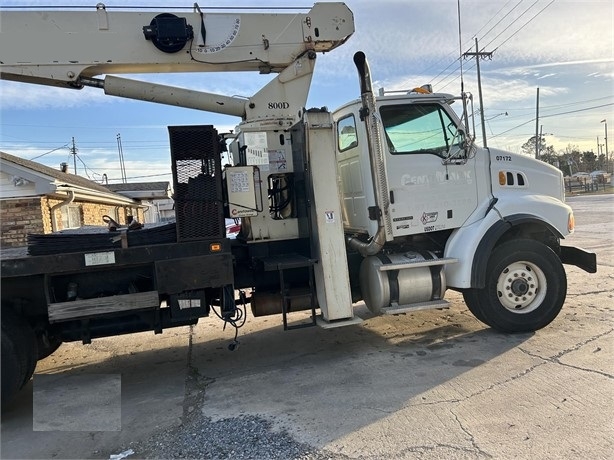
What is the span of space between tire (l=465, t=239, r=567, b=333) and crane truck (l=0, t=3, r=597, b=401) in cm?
2

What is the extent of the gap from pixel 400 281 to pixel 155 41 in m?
3.70

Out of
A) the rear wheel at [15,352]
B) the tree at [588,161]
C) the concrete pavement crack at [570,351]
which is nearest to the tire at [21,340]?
the rear wheel at [15,352]

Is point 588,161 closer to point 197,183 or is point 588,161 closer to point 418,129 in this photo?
point 418,129

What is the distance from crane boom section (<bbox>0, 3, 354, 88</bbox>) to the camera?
4.80 metres

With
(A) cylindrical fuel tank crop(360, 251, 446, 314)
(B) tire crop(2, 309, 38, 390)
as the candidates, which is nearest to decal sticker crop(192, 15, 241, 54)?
(A) cylindrical fuel tank crop(360, 251, 446, 314)

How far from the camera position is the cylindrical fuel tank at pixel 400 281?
5258mm

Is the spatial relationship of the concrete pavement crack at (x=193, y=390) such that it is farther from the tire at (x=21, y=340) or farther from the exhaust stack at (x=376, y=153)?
the exhaust stack at (x=376, y=153)

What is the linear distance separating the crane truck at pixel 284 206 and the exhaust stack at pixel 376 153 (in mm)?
16

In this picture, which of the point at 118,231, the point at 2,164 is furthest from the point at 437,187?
the point at 2,164

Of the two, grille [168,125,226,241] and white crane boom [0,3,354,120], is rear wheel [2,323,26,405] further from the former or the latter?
white crane boom [0,3,354,120]

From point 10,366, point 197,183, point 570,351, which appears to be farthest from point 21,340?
point 570,351

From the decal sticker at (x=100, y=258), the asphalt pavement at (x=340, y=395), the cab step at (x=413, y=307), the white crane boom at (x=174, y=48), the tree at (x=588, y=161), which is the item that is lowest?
the asphalt pavement at (x=340, y=395)

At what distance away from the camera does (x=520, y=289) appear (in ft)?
18.1

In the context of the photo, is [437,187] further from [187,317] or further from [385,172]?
[187,317]
